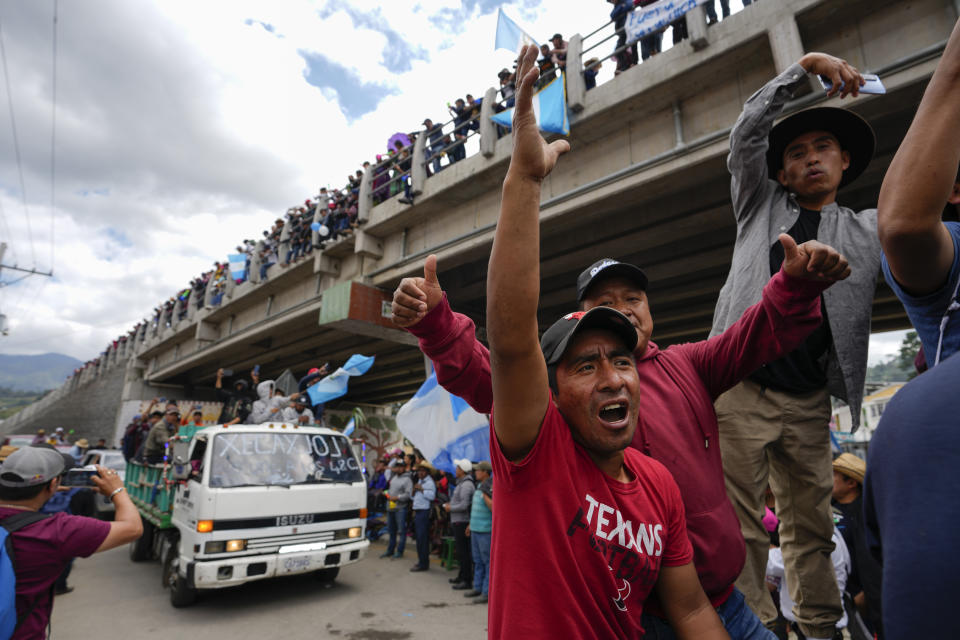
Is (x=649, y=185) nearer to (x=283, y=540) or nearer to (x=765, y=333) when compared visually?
(x=765, y=333)

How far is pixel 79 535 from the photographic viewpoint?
110 inches

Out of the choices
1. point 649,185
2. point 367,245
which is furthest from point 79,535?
point 367,245

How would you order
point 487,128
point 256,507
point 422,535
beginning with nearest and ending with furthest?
point 256,507 < point 487,128 < point 422,535

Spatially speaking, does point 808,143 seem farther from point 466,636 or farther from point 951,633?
point 466,636

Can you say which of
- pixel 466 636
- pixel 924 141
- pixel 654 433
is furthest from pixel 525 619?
pixel 466 636

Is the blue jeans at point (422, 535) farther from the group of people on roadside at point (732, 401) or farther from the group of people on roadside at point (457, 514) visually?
the group of people on roadside at point (732, 401)

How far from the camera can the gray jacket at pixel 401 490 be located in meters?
10.1

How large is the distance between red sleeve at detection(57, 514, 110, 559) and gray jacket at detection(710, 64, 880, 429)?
11.9ft

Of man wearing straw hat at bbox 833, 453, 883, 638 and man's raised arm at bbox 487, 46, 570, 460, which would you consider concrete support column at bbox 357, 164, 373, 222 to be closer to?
man wearing straw hat at bbox 833, 453, 883, 638

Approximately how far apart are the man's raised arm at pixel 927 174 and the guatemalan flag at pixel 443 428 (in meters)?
5.70

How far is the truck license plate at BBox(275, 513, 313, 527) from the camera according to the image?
20.7ft

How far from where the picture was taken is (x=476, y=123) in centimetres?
1039

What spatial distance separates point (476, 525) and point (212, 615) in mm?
3678

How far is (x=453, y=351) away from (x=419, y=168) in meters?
9.66
